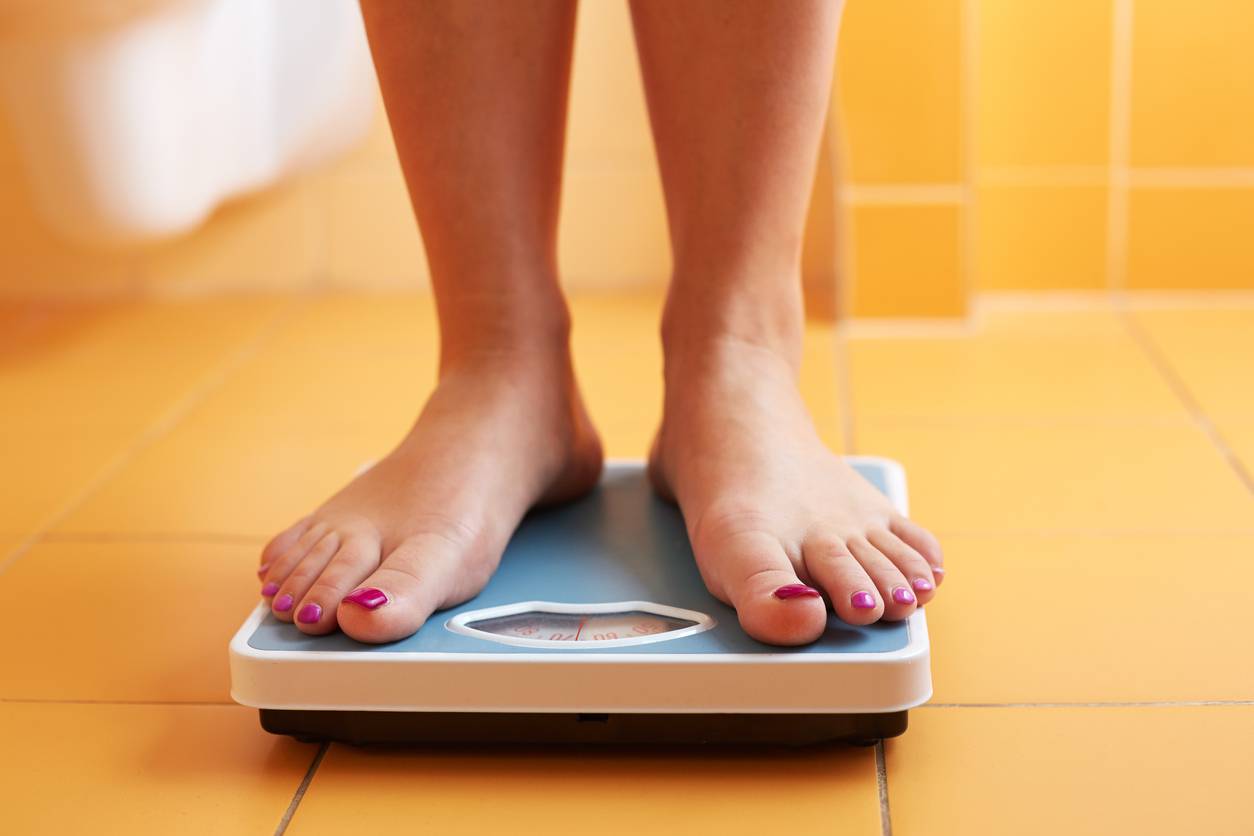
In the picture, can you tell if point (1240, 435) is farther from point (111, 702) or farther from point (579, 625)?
point (111, 702)

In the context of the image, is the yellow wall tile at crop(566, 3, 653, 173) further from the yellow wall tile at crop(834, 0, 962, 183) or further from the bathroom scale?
the bathroom scale

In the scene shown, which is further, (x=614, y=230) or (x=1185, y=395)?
(x=614, y=230)

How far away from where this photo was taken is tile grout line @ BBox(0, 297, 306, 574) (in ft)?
3.49

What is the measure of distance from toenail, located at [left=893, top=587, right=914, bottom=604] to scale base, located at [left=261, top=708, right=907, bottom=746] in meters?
0.05

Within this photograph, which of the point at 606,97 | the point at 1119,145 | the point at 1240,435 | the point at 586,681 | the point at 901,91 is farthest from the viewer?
the point at 606,97

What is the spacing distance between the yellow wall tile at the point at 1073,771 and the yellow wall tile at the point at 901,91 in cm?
88

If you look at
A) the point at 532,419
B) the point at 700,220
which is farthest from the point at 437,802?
the point at 700,220

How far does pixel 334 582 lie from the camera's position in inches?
28.6

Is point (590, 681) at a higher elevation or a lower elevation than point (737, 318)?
lower

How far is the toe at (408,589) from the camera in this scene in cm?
69

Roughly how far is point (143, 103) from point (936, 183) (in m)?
0.82

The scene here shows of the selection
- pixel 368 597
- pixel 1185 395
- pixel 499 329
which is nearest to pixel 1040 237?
pixel 1185 395

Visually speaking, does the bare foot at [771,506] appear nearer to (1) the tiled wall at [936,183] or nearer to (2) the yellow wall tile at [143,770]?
(2) the yellow wall tile at [143,770]

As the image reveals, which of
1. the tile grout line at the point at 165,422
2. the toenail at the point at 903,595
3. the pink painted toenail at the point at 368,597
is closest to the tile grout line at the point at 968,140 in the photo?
the tile grout line at the point at 165,422
